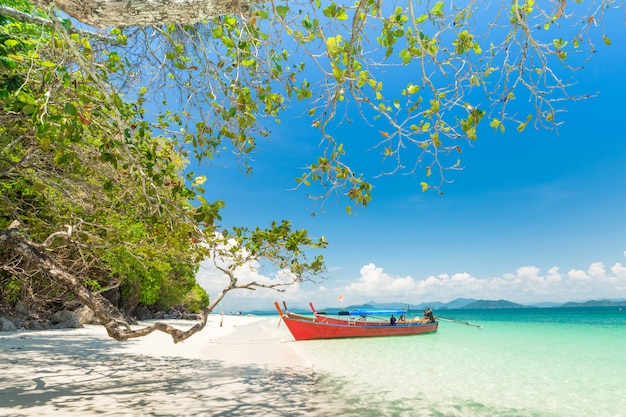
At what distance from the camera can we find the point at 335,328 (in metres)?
18.8

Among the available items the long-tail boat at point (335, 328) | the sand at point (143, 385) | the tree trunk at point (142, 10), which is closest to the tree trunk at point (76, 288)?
the sand at point (143, 385)

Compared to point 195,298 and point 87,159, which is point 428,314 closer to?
point 87,159

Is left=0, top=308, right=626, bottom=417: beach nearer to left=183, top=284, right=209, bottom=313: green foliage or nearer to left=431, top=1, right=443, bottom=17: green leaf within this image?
left=431, top=1, right=443, bottom=17: green leaf

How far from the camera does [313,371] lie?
32.0 feet

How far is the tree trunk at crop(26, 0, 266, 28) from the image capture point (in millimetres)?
2344

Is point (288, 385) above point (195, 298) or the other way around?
the other way around

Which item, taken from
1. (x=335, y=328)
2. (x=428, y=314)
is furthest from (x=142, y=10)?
(x=428, y=314)

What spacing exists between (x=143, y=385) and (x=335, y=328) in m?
13.4

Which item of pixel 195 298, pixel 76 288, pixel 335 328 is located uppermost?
pixel 195 298

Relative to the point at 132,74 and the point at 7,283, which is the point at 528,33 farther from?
the point at 7,283

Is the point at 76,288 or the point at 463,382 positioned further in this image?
the point at 463,382

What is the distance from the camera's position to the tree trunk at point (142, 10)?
7.69 feet

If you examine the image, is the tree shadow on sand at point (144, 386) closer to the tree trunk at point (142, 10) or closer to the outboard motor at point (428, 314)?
the tree trunk at point (142, 10)

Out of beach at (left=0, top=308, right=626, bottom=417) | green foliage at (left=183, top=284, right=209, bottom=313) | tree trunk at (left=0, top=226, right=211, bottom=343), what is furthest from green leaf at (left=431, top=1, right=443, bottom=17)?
green foliage at (left=183, top=284, right=209, bottom=313)
